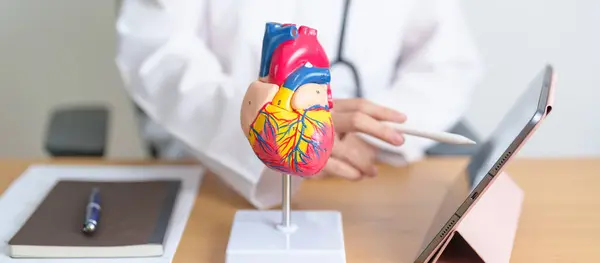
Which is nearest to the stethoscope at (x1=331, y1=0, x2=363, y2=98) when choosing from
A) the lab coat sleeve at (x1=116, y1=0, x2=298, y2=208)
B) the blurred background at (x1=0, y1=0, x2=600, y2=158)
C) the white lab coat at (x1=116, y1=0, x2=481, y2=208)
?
the white lab coat at (x1=116, y1=0, x2=481, y2=208)

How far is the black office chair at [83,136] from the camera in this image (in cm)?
101

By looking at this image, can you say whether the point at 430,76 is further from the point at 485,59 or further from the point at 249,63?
the point at 485,59

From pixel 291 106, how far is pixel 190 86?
28 cm

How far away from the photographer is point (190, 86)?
0.87 metres

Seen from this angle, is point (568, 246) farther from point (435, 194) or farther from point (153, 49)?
point (153, 49)

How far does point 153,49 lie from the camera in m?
0.92

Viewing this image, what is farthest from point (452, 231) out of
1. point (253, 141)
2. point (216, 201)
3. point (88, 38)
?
point (88, 38)

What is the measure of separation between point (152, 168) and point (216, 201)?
14 cm

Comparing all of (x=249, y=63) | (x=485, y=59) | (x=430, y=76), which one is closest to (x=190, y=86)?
(x=249, y=63)

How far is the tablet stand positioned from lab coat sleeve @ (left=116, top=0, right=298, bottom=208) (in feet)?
0.74

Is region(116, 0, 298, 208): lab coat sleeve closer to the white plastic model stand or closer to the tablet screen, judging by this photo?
the white plastic model stand

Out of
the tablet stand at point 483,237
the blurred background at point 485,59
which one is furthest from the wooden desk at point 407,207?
the blurred background at point 485,59

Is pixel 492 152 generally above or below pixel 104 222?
above

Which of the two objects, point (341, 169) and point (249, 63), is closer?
point (341, 169)
